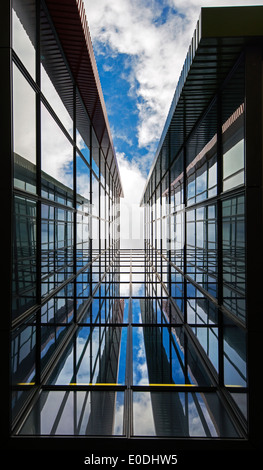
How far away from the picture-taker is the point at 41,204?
598cm

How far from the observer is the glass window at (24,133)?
4.72m

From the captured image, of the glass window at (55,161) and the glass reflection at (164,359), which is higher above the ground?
the glass window at (55,161)

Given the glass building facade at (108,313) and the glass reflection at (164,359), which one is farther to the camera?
the glass reflection at (164,359)

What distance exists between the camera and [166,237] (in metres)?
16.6

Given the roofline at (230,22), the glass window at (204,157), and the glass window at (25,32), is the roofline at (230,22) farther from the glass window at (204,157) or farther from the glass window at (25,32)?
the glass window at (25,32)

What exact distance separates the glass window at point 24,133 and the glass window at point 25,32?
0.41 meters

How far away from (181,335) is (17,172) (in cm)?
661

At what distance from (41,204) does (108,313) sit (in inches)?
220

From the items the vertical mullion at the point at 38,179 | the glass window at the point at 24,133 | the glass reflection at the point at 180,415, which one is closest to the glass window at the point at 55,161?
the vertical mullion at the point at 38,179

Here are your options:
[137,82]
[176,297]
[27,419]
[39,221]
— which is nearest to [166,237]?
[176,297]

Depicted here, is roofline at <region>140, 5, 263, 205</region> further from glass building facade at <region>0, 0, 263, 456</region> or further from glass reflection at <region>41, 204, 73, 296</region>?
glass reflection at <region>41, 204, 73, 296</region>

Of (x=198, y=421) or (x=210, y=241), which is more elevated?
(x=210, y=241)
